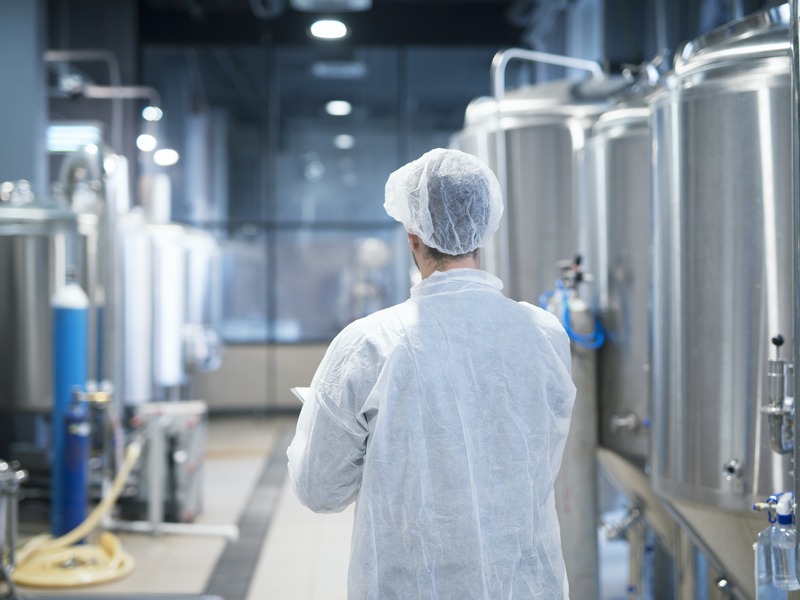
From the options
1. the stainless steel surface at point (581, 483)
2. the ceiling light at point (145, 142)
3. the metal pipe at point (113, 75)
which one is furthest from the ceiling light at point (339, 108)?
the stainless steel surface at point (581, 483)

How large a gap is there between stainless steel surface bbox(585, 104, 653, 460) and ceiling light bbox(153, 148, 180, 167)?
18.9ft


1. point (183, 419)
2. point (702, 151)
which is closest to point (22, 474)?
point (183, 419)

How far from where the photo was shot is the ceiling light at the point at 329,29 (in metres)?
7.06

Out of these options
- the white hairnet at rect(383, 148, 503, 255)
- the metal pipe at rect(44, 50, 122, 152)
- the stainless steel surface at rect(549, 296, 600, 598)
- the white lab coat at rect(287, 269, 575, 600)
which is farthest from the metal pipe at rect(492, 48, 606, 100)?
the metal pipe at rect(44, 50, 122, 152)

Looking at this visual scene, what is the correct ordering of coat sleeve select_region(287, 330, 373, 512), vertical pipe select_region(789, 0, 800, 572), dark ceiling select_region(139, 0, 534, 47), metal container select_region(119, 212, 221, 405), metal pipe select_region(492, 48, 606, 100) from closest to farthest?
vertical pipe select_region(789, 0, 800, 572) < coat sleeve select_region(287, 330, 373, 512) < metal pipe select_region(492, 48, 606, 100) < metal container select_region(119, 212, 221, 405) < dark ceiling select_region(139, 0, 534, 47)

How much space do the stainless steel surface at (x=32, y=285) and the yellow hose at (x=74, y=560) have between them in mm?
846

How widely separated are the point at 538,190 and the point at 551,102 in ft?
1.16

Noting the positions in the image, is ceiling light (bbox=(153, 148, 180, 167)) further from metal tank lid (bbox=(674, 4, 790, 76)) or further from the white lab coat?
the white lab coat

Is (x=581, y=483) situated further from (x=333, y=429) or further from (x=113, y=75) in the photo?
(x=113, y=75)

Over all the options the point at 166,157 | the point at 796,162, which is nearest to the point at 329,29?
the point at 166,157

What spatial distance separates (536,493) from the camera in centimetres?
154

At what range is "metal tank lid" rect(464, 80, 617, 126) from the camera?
3182mm

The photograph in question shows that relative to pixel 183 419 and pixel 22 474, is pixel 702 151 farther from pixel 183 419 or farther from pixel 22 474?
pixel 183 419

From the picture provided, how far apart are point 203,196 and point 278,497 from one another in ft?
12.8
